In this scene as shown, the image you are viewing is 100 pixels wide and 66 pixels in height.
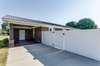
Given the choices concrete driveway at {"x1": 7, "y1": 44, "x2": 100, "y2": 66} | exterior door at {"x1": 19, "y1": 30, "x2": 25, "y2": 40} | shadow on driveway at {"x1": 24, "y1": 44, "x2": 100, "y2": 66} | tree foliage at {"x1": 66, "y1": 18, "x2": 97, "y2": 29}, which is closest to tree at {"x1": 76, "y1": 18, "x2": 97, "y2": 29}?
tree foliage at {"x1": 66, "y1": 18, "x2": 97, "y2": 29}

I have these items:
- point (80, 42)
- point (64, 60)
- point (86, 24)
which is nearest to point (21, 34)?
point (80, 42)

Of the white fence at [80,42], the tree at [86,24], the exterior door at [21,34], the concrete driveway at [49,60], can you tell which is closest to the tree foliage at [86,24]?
the tree at [86,24]

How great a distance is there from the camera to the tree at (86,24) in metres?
33.2

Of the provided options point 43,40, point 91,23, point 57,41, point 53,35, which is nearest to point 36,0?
point 43,40

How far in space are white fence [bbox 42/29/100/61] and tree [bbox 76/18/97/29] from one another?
24.5 meters

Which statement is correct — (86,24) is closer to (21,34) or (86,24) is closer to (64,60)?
(21,34)

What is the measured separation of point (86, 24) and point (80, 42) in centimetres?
2748

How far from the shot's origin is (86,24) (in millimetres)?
33125

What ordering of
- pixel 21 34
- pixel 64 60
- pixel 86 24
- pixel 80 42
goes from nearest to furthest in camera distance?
pixel 64 60 < pixel 80 42 < pixel 21 34 < pixel 86 24

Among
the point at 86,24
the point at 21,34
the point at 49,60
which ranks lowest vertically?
the point at 49,60

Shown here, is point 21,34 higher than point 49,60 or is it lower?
higher

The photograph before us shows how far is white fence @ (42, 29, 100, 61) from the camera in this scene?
21.1ft

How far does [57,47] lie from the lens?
35.4 feet

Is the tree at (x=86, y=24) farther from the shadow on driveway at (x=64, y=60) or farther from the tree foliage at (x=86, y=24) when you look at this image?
the shadow on driveway at (x=64, y=60)
